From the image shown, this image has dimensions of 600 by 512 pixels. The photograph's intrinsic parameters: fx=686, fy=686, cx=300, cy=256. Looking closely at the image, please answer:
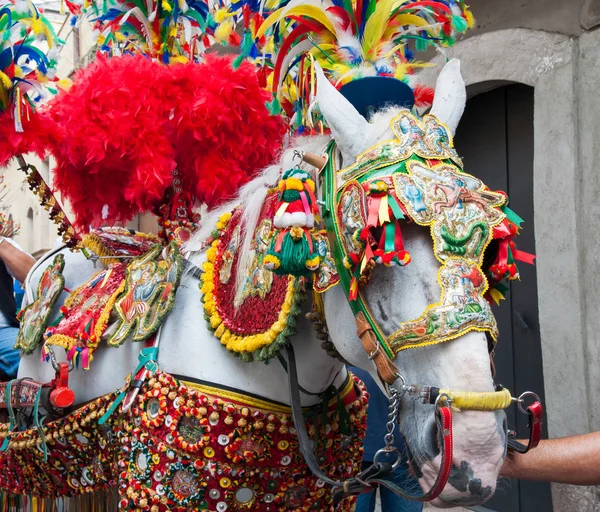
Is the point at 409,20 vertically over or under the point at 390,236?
over

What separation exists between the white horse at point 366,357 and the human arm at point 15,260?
4.36 ft

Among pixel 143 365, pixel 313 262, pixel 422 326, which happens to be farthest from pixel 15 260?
pixel 422 326

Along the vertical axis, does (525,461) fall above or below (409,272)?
below

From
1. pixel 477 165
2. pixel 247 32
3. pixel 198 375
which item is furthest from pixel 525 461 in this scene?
pixel 477 165

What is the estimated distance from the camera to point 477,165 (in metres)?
5.06

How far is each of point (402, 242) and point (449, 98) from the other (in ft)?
1.94

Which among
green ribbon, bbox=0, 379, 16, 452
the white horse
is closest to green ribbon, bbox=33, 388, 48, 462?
the white horse

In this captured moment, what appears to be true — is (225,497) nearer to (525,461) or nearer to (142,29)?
(525,461)

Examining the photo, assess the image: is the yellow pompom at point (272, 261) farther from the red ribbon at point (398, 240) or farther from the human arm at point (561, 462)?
the human arm at point (561, 462)

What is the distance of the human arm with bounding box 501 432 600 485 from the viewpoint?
6.95 feet

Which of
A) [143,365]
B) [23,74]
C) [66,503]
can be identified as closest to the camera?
[143,365]

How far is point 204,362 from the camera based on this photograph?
2.17 metres

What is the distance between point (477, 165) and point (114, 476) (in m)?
3.61

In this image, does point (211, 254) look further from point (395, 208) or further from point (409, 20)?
point (409, 20)
